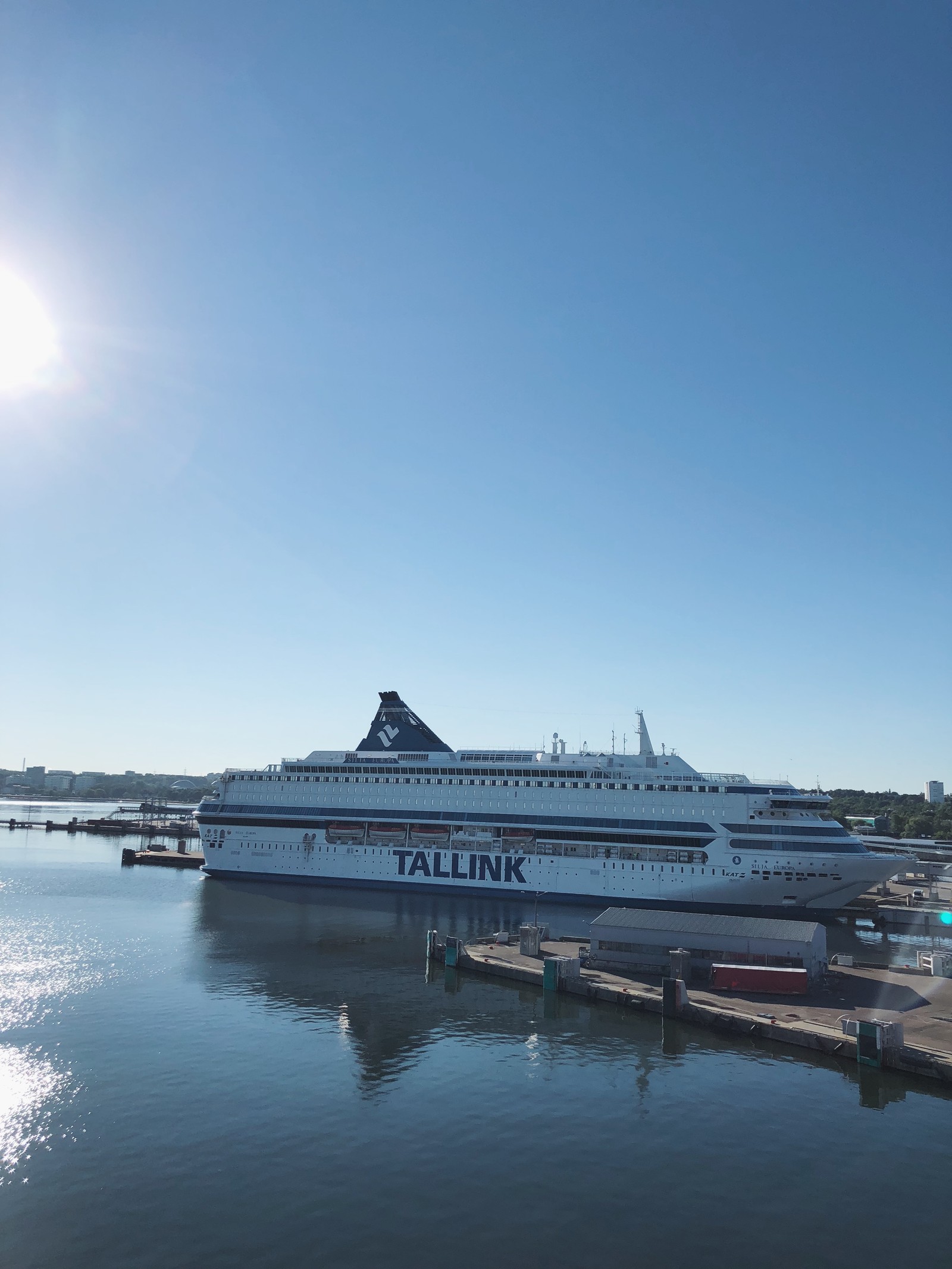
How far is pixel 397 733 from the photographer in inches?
3115

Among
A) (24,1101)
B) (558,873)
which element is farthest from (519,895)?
(24,1101)

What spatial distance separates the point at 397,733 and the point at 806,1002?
50336mm

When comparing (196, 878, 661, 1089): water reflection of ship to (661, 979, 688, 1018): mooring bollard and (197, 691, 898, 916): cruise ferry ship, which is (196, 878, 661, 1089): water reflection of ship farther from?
(197, 691, 898, 916): cruise ferry ship

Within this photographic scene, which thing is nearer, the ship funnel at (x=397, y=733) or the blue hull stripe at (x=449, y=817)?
the blue hull stripe at (x=449, y=817)

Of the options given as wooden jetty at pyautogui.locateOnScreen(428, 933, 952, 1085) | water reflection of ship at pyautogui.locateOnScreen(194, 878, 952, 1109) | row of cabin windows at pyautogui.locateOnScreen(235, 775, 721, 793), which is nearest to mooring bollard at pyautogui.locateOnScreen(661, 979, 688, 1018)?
wooden jetty at pyautogui.locateOnScreen(428, 933, 952, 1085)

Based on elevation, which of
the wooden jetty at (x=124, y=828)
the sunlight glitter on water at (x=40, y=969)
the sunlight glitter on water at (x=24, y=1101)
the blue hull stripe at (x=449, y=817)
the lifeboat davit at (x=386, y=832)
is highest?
the blue hull stripe at (x=449, y=817)

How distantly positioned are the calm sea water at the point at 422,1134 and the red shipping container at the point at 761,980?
4.96m

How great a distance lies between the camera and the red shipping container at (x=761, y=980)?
3634cm

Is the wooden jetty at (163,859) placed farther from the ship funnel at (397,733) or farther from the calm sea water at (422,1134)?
the calm sea water at (422,1134)

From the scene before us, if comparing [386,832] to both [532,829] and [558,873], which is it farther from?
[558,873]

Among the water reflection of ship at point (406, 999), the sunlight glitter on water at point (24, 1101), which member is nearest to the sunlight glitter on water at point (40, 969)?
the sunlight glitter on water at point (24, 1101)

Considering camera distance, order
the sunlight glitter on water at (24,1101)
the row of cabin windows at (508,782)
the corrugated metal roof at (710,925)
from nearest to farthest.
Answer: the sunlight glitter on water at (24,1101) < the corrugated metal roof at (710,925) < the row of cabin windows at (508,782)

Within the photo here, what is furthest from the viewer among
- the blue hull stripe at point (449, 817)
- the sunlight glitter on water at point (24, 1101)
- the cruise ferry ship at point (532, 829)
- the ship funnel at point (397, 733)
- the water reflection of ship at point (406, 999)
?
the ship funnel at point (397, 733)

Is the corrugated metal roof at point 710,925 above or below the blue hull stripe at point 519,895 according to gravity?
above
